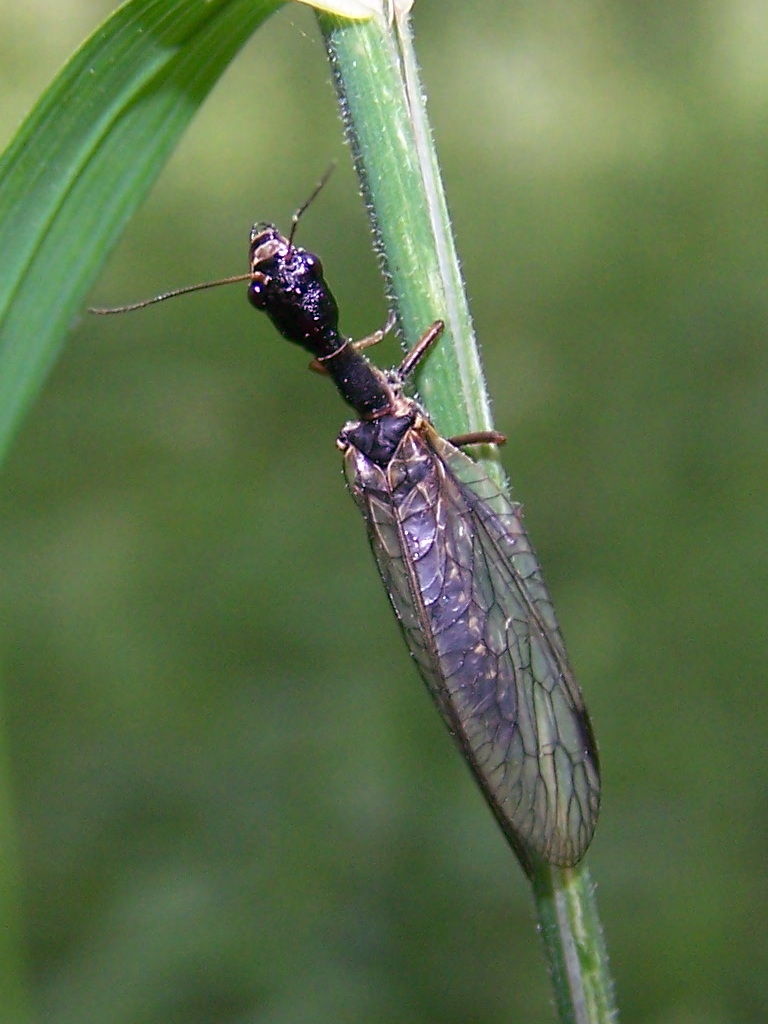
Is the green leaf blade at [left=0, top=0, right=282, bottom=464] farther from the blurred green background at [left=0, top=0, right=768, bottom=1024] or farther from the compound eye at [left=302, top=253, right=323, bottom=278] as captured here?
the blurred green background at [left=0, top=0, right=768, bottom=1024]

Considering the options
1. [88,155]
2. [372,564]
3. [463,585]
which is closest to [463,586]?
[463,585]

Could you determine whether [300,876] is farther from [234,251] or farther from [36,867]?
→ [234,251]

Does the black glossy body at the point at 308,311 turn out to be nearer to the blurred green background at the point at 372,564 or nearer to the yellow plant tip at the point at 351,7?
the yellow plant tip at the point at 351,7

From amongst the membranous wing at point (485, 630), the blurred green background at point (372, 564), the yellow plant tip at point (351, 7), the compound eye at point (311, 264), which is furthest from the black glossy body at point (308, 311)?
the blurred green background at point (372, 564)

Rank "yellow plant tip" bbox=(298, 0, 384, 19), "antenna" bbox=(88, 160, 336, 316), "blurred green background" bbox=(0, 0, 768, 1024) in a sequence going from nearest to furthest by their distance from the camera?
"yellow plant tip" bbox=(298, 0, 384, 19), "antenna" bbox=(88, 160, 336, 316), "blurred green background" bbox=(0, 0, 768, 1024)

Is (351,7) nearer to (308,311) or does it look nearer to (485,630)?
(308,311)

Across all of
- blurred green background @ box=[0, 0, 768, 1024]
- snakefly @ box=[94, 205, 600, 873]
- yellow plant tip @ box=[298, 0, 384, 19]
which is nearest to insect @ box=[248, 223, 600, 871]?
snakefly @ box=[94, 205, 600, 873]
